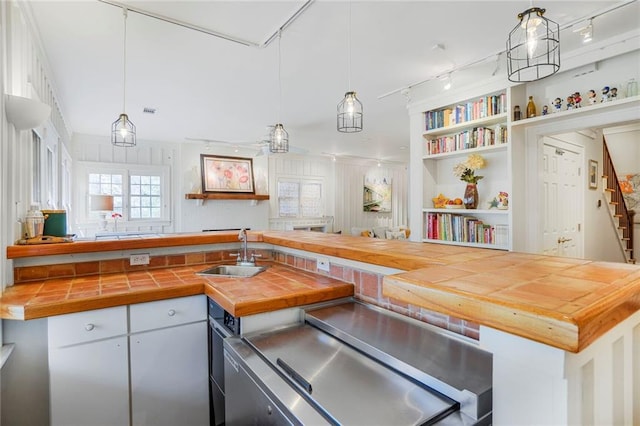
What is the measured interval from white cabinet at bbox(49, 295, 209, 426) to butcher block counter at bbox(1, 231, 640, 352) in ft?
0.32

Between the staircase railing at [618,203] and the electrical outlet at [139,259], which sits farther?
the staircase railing at [618,203]

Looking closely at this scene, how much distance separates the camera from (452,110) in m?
3.97

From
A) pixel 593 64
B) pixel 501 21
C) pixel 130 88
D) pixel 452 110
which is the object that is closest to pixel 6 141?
pixel 130 88

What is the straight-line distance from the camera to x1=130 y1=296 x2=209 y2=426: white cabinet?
1.73 meters

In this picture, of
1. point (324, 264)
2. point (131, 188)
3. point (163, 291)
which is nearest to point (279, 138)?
point (324, 264)

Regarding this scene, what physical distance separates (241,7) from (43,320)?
2.22m

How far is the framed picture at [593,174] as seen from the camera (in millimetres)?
4581

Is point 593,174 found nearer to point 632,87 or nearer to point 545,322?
point 632,87

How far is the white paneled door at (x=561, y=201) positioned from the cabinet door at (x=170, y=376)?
3614 mm

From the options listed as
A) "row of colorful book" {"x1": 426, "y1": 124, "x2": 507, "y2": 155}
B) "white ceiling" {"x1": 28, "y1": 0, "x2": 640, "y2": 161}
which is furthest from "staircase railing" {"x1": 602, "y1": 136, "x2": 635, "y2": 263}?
"white ceiling" {"x1": 28, "y1": 0, "x2": 640, "y2": 161}

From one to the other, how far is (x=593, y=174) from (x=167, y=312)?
5621 millimetres

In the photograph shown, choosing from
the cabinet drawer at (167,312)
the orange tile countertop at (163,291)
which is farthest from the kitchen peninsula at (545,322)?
the cabinet drawer at (167,312)

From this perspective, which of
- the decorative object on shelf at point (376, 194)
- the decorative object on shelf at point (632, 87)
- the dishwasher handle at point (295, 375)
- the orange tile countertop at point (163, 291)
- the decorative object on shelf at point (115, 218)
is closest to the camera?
the dishwasher handle at point (295, 375)

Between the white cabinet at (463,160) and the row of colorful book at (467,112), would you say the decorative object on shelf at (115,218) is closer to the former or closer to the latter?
the white cabinet at (463,160)
